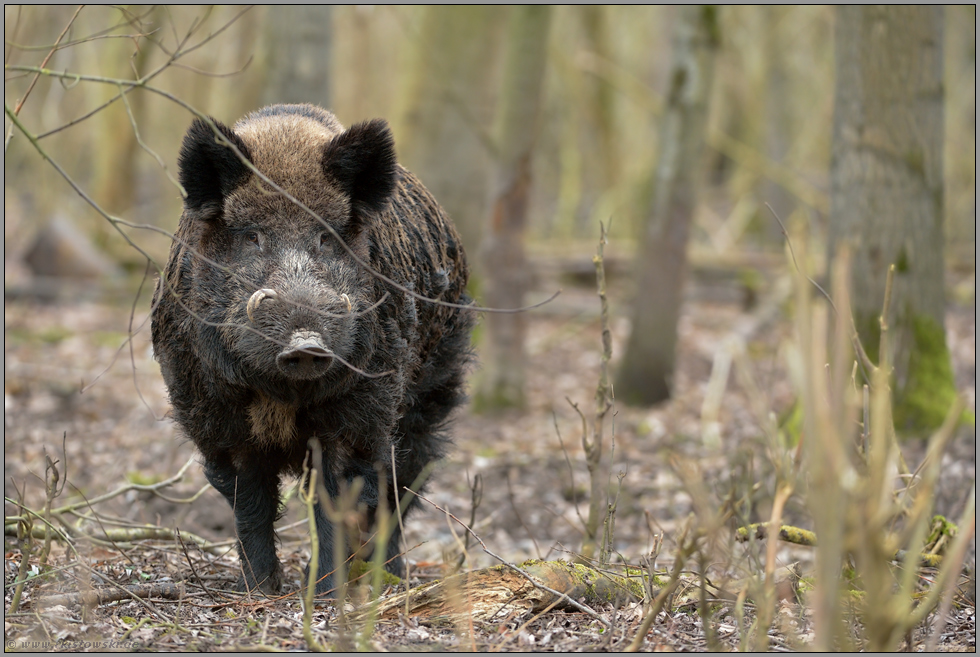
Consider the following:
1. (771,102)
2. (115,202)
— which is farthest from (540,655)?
(771,102)

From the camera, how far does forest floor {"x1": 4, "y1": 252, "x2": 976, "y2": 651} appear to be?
3568 mm

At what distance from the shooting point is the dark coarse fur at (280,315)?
411 cm

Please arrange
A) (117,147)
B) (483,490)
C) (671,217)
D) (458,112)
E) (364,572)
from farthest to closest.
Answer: (117,147) < (458,112) < (671,217) < (483,490) < (364,572)

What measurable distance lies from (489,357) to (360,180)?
233 inches

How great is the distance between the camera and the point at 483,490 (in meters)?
7.10

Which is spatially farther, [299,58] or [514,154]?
[514,154]

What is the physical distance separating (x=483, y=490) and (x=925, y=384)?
3606 mm

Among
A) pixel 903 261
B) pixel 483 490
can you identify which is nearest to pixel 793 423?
pixel 903 261

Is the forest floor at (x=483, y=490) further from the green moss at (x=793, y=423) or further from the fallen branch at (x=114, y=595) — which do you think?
the green moss at (x=793, y=423)

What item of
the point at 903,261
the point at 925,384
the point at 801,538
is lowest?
the point at 801,538

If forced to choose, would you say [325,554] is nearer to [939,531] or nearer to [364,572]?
[364,572]

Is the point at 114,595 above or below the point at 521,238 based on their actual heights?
below

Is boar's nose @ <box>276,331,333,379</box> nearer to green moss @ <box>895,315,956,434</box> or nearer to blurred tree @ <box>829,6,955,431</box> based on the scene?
blurred tree @ <box>829,6,955,431</box>

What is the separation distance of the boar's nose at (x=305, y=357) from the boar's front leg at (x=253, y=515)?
40.9 inches
